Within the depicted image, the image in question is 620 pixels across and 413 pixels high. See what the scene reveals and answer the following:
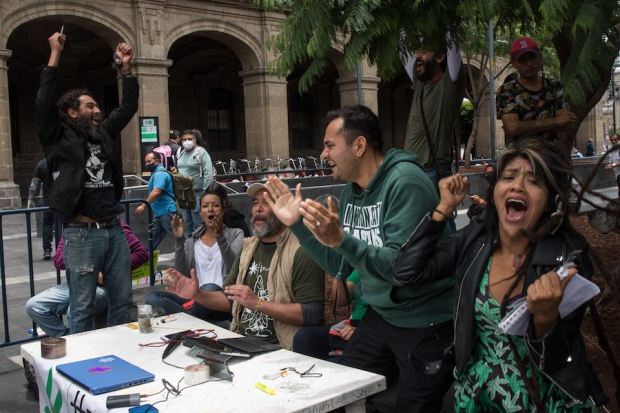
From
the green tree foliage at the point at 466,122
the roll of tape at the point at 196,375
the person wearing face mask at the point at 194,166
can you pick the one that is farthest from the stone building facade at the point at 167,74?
the roll of tape at the point at 196,375

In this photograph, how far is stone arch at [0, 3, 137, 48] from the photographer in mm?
17359

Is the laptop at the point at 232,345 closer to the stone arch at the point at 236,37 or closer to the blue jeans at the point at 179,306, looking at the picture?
the blue jeans at the point at 179,306

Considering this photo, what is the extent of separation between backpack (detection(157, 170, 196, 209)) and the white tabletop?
21.2 feet

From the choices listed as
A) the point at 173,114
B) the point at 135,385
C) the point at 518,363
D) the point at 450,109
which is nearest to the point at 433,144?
the point at 450,109

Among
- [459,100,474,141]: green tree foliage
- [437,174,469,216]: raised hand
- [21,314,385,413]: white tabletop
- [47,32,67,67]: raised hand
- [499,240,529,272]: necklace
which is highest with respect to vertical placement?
[459,100,474,141]: green tree foliage

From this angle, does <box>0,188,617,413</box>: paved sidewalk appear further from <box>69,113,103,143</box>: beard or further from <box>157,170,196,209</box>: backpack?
<box>69,113,103,143</box>: beard

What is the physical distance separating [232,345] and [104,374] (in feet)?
2.13

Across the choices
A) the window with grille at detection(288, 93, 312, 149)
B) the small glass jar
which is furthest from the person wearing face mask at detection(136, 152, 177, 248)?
the window with grille at detection(288, 93, 312, 149)

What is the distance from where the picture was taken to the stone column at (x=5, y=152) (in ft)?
55.8

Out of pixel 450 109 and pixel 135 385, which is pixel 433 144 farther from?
pixel 135 385

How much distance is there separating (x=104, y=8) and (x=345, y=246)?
1840cm

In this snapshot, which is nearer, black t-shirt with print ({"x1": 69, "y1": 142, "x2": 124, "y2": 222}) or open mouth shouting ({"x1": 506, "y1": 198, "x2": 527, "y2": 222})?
open mouth shouting ({"x1": 506, "y1": 198, "x2": 527, "y2": 222})

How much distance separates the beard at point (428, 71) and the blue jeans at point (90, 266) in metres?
2.51

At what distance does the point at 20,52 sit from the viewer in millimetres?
24266
